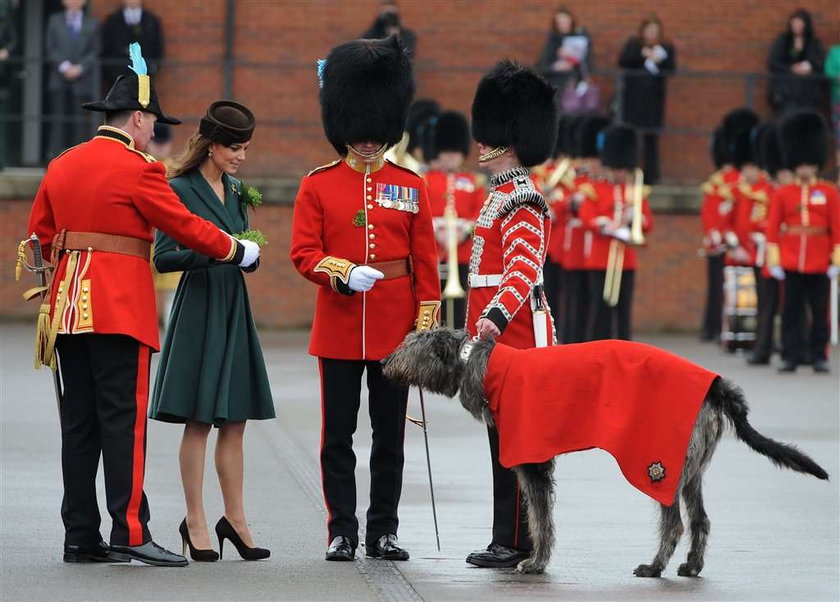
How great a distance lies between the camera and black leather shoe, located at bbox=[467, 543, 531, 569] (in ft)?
23.4

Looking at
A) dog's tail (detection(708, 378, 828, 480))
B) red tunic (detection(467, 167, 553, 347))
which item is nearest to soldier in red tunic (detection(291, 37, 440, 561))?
red tunic (detection(467, 167, 553, 347))

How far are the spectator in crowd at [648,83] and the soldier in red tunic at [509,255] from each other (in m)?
13.0

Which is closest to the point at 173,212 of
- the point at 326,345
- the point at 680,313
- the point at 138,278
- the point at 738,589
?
the point at 138,278

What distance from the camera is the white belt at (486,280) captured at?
7184mm

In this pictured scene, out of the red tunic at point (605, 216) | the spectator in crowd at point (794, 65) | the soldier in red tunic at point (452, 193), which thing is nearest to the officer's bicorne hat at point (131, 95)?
the soldier in red tunic at point (452, 193)

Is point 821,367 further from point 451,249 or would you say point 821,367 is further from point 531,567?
point 531,567

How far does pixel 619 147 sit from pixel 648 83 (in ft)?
10.5

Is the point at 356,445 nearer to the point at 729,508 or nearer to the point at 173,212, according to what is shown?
the point at 729,508

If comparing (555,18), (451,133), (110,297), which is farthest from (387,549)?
(555,18)

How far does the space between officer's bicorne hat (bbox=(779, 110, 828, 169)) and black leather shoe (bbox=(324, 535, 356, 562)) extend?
9.76 m

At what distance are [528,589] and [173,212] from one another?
193cm

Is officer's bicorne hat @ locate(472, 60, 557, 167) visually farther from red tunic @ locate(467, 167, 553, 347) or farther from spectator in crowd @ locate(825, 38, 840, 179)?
spectator in crowd @ locate(825, 38, 840, 179)

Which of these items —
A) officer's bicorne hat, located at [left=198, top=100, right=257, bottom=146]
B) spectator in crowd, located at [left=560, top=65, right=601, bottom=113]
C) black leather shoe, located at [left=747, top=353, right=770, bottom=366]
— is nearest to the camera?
officer's bicorne hat, located at [left=198, top=100, right=257, bottom=146]

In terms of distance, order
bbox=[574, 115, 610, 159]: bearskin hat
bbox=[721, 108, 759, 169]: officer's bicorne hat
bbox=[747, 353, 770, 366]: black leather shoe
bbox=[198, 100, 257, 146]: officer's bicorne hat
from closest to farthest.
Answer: bbox=[198, 100, 257, 146]: officer's bicorne hat → bbox=[747, 353, 770, 366]: black leather shoe → bbox=[574, 115, 610, 159]: bearskin hat → bbox=[721, 108, 759, 169]: officer's bicorne hat
